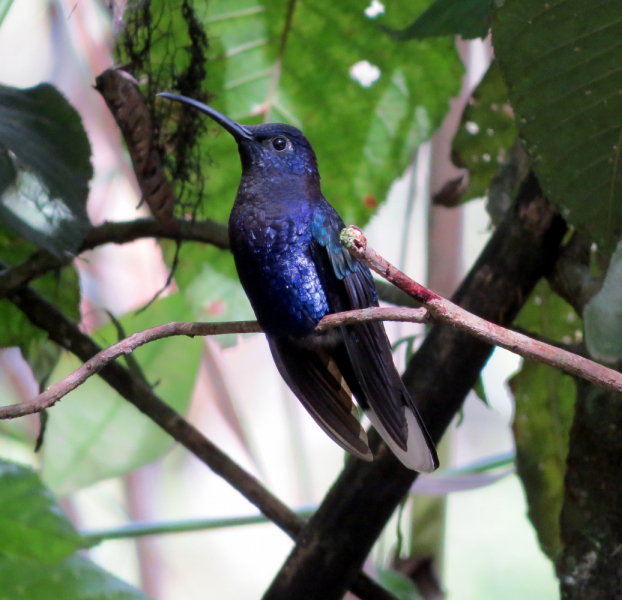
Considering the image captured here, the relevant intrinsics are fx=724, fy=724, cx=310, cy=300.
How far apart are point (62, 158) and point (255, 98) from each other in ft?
1.85

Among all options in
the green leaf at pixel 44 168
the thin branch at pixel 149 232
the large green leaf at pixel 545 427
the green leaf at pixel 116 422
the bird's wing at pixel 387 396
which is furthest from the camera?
the green leaf at pixel 116 422

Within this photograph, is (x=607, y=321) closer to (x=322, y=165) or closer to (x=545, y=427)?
(x=545, y=427)

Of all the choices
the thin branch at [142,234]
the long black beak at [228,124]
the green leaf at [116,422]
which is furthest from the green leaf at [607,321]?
the green leaf at [116,422]

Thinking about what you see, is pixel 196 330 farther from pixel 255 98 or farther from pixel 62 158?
pixel 255 98

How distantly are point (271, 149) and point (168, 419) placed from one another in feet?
1.74

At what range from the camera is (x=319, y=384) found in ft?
4.02

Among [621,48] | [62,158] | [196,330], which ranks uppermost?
[621,48]

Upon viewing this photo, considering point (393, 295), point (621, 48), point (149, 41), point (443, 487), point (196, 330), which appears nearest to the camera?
point (196, 330)

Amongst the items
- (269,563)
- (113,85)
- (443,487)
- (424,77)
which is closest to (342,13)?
(424,77)

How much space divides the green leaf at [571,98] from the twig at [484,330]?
0.45m

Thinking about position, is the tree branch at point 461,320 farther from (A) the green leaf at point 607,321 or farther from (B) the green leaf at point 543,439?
(B) the green leaf at point 543,439

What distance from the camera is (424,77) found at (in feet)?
5.39

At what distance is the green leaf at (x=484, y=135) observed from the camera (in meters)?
1.64

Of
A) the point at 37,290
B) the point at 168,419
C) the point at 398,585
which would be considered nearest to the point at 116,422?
the point at 37,290
